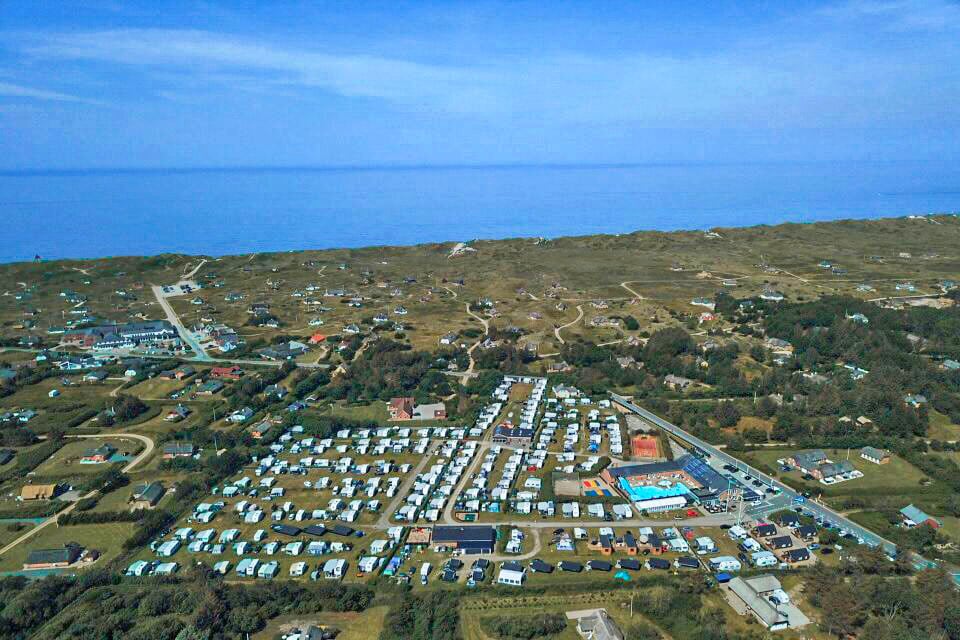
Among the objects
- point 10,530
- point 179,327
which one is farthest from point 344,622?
point 179,327

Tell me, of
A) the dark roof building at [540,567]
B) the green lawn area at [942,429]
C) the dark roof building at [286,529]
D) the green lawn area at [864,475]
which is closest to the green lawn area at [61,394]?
the dark roof building at [286,529]

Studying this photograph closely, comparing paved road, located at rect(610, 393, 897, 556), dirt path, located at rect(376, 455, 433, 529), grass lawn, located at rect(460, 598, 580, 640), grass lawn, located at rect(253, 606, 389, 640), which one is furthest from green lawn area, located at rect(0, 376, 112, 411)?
paved road, located at rect(610, 393, 897, 556)

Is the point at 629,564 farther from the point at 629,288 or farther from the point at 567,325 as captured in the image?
the point at 629,288

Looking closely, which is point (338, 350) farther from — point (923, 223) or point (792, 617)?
point (923, 223)

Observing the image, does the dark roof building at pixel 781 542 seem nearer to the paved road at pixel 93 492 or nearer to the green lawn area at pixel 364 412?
the green lawn area at pixel 364 412

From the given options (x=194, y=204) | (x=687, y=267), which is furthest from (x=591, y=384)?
(x=194, y=204)

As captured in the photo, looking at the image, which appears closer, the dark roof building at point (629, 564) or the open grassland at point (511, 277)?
the dark roof building at point (629, 564)
